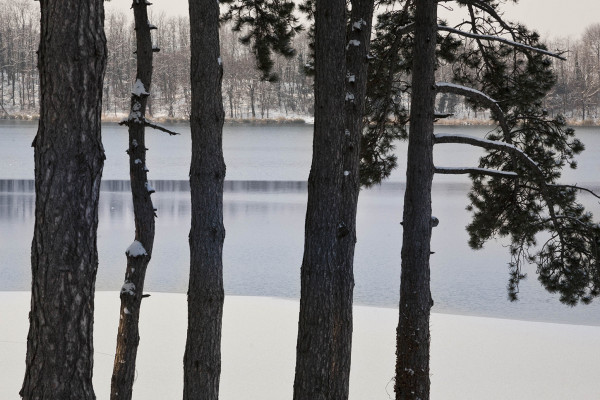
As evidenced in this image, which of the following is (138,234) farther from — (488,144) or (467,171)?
(488,144)

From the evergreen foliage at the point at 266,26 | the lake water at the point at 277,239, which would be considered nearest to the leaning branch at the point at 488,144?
the evergreen foliage at the point at 266,26

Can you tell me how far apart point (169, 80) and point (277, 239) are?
4375 centimetres

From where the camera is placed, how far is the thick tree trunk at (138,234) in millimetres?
5836

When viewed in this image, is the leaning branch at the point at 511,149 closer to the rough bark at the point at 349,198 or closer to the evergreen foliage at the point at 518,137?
the evergreen foliage at the point at 518,137

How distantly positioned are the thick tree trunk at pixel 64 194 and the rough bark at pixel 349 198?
2.34 m

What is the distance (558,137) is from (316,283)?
403 centimetres

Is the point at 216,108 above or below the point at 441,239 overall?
above

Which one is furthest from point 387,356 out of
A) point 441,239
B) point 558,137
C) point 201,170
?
point 441,239

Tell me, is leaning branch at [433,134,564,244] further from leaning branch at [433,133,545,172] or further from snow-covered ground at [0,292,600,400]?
snow-covered ground at [0,292,600,400]

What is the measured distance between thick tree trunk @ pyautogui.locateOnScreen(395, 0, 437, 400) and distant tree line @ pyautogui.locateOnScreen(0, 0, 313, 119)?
1953 inches

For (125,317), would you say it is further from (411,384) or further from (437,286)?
(437,286)

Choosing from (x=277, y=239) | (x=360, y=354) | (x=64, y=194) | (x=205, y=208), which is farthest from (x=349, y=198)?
(x=277, y=239)

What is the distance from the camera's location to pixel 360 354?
9820 millimetres

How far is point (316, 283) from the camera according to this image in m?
4.90
